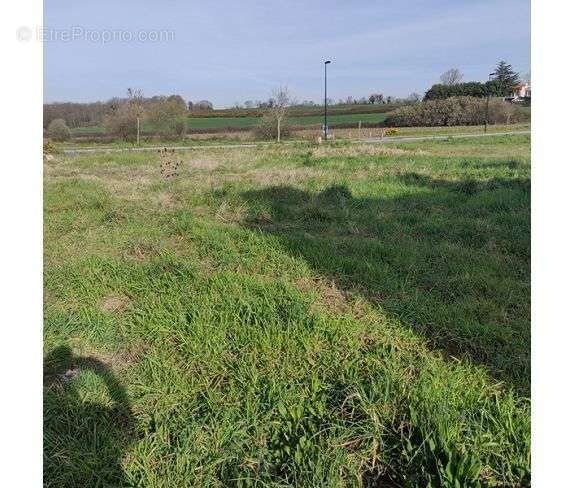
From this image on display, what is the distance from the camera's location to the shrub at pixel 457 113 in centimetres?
4584

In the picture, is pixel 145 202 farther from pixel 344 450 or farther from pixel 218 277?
pixel 344 450

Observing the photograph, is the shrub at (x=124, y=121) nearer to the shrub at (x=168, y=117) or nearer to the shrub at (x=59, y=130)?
the shrub at (x=168, y=117)

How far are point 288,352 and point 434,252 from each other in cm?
268

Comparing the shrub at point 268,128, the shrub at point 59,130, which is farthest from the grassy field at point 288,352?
the shrub at point 59,130

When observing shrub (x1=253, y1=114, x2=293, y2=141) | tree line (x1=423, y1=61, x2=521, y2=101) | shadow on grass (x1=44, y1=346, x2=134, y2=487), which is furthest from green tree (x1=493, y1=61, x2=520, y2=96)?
shadow on grass (x1=44, y1=346, x2=134, y2=487)

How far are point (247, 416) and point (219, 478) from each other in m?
0.38

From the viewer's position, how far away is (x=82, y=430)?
2564mm

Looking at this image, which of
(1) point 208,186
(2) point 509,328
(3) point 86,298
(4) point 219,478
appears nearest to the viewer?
(4) point 219,478

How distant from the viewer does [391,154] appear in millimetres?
16297

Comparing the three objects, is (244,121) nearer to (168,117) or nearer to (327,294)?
(168,117)

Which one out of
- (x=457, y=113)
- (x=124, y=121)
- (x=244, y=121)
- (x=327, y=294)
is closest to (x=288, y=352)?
(x=327, y=294)

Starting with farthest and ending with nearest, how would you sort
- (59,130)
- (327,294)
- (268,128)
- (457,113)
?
(457,113) < (268,128) < (59,130) < (327,294)

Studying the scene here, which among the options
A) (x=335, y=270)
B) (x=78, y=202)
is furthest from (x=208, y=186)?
(x=335, y=270)

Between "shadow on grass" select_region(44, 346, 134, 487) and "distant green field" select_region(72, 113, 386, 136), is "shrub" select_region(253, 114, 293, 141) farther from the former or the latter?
"shadow on grass" select_region(44, 346, 134, 487)
